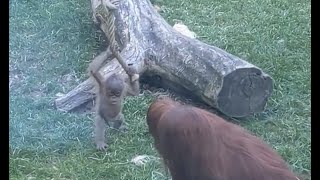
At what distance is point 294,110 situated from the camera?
3.87m

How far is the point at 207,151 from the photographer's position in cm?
204

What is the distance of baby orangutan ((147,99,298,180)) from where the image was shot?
2039mm

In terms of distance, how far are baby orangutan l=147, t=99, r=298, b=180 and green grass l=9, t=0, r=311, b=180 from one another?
1156 millimetres

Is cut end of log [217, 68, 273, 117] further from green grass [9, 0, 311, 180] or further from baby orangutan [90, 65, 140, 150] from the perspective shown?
baby orangutan [90, 65, 140, 150]

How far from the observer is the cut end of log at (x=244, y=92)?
3631mm

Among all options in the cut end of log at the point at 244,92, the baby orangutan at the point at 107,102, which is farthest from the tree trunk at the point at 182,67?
the baby orangutan at the point at 107,102

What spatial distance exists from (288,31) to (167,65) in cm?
130

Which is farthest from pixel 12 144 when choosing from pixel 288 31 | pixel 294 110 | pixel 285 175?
pixel 288 31

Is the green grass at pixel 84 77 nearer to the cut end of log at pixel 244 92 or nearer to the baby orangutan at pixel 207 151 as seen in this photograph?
the cut end of log at pixel 244 92

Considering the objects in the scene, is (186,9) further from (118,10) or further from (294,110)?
(294,110)

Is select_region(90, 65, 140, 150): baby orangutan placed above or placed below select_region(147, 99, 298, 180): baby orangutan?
below

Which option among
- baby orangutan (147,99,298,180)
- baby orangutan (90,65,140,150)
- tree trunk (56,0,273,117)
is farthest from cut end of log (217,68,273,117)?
baby orangutan (147,99,298,180)

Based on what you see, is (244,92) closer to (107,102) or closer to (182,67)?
(182,67)

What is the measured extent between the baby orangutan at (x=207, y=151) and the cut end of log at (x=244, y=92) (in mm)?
1534
